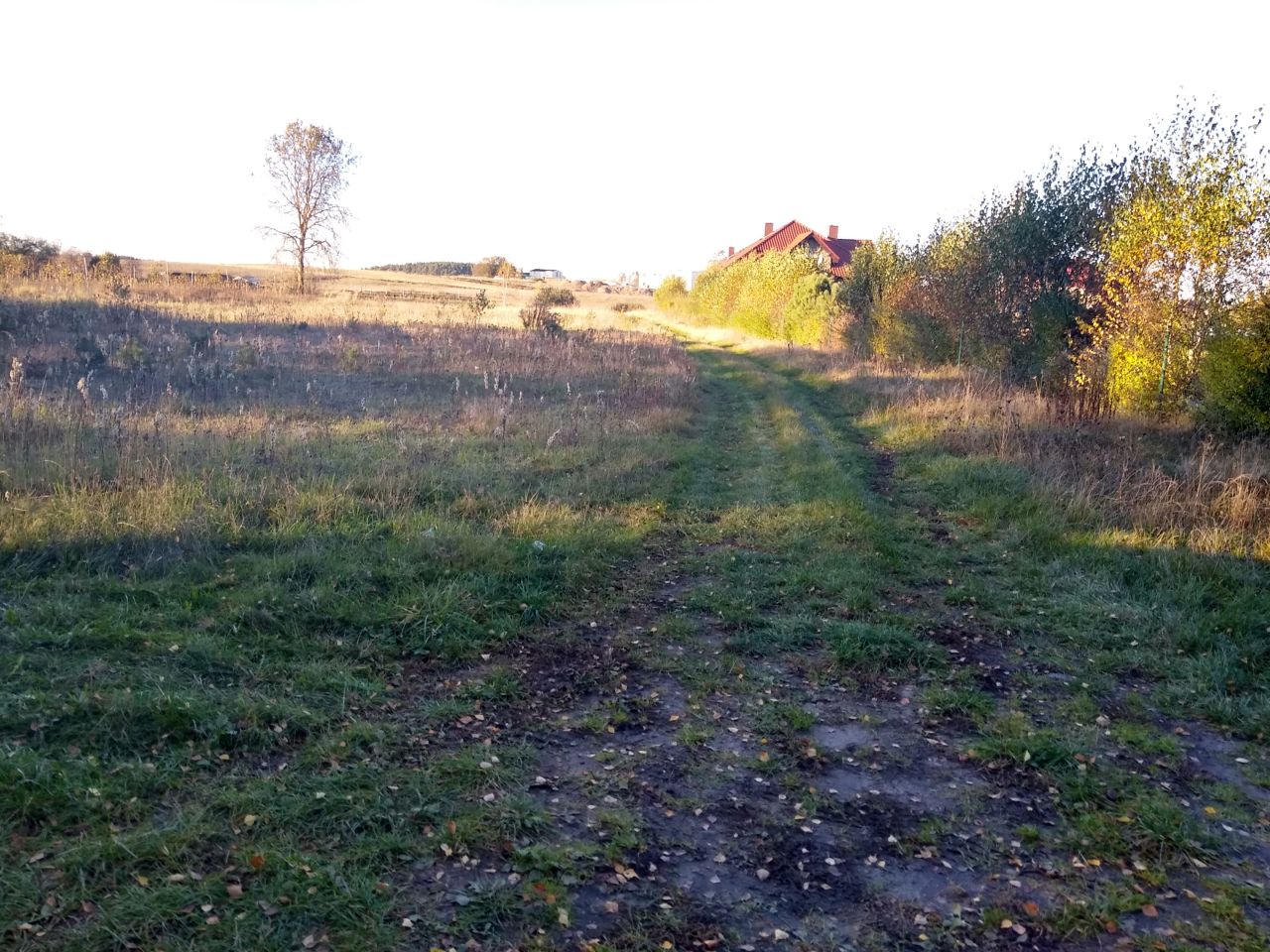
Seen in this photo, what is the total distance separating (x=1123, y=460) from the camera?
35.9 feet

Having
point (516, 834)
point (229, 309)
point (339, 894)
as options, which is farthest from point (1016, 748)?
point (229, 309)

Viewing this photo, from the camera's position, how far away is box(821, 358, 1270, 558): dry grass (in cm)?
859

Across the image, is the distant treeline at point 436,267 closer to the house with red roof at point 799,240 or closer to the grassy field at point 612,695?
the house with red roof at point 799,240

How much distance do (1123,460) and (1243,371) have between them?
208 centimetres

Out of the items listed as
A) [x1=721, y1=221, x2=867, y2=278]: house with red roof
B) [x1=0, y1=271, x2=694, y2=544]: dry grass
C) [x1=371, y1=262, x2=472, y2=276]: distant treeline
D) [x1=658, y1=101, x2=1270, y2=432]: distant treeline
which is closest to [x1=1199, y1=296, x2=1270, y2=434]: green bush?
[x1=658, y1=101, x2=1270, y2=432]: distant treeline

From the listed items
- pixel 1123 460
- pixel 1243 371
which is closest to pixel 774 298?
pixel 1243 371

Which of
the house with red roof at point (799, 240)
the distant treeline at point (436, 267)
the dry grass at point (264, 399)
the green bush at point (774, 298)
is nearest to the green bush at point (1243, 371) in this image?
the dry grass at point (264, 399)

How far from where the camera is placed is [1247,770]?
493 cm

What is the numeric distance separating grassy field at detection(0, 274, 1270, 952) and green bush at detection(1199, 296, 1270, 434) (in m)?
0.56

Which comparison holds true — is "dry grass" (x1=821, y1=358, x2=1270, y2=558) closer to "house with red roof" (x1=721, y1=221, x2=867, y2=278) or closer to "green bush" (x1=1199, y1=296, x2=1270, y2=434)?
"green bush" (x1=1199, y1=296, x2=1270, y2=434)

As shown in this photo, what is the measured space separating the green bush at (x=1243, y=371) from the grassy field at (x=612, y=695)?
56cm

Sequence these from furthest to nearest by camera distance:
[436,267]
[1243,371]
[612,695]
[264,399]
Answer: [436,267]
[264,399]
[1243,371]
[612,695]

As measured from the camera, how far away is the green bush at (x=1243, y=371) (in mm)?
11078

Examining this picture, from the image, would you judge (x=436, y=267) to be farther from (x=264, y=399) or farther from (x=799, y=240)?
(x=264, y=399)
